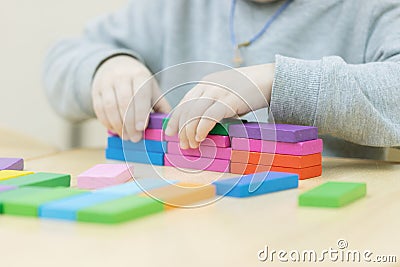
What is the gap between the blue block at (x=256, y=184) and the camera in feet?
1.87

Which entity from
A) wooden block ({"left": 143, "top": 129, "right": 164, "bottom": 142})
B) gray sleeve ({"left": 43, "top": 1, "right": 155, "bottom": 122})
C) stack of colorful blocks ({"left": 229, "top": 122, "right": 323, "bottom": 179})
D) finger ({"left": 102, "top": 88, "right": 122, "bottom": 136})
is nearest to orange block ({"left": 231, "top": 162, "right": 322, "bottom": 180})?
→ stack of colorful blocks ({"left": 229, "top": 122, "right": 323, "bottom": 179})

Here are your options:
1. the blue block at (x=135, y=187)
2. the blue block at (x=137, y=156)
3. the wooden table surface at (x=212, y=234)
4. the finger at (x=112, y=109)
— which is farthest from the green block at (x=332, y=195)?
the finger at (x=112, y=109)

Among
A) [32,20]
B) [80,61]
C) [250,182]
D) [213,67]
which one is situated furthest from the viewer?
[32,20]

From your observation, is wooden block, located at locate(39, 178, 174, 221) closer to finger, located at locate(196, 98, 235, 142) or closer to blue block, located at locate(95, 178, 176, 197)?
blue block, located at locate(95, 178, 176, 197)

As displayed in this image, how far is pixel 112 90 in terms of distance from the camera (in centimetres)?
88

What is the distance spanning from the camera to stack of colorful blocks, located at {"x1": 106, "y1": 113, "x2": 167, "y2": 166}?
74 cm

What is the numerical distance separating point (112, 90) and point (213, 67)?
0.19 meters

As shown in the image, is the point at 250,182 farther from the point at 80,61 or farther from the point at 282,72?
the point at 80,61

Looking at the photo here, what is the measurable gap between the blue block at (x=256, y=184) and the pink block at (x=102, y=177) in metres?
0.10

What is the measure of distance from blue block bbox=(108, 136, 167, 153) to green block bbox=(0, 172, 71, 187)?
152 millimetres

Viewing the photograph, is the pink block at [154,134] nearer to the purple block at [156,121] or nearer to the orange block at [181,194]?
the purple block at [156,121]

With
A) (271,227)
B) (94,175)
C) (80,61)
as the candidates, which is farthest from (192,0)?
(271,227)

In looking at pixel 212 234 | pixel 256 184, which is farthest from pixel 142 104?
pixel 212 234

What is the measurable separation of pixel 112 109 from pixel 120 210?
401mm
